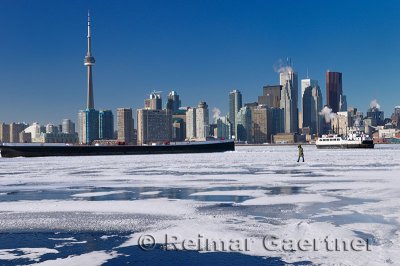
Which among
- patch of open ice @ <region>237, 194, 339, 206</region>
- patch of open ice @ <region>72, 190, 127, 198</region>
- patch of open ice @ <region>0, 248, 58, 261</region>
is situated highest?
patch of open ice @ <region>72, 190, 127, 198</region>

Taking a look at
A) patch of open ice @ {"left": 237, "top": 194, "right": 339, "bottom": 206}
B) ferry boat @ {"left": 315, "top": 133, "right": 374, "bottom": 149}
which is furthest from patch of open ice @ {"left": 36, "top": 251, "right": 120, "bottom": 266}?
ferry boat @ {"left": 315, "top": 133, "right": 374, "bottom": 149}

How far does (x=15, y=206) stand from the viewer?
44.8 ft

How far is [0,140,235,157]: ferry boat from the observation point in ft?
230

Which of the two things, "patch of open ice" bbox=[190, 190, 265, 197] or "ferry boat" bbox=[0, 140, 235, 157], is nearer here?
"patch of open ice" bbox=[190, 190, 265, 197]

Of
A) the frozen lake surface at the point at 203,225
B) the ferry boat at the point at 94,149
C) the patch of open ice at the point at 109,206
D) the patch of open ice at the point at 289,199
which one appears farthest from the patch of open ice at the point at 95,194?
the ferry boat at the point at 94,149

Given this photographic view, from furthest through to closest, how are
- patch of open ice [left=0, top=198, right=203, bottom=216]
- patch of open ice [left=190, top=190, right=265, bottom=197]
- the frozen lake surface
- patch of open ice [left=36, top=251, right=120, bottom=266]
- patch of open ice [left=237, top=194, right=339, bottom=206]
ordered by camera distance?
patch of open ice [left=190, top=190, right=265, bottom=197] < patch of open ice [left=237, top=194, right=339, bottom=206] < patch of open ice [left=0, top=198, right=203, bottom=216] < the frozen lake surface < patch of open ice [left=36, top=251, right=120, bottom=266]

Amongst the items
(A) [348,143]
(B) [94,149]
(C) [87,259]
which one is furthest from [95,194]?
(A) [348,143]

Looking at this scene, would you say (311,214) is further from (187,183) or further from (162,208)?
(187,183)

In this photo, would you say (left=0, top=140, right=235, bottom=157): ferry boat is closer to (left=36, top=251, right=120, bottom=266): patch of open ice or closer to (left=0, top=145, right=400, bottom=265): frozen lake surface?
(left=0, top=145, right=400, bottom=265): frozen lake surface

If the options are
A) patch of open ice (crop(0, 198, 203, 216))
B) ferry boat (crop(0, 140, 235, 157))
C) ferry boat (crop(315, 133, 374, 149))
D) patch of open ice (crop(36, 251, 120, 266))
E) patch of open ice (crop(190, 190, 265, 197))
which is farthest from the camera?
ferry boat (crop(315, 133, 374, 149))

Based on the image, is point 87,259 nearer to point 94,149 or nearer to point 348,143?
point 94,149

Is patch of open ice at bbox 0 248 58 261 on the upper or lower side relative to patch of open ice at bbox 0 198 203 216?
lower

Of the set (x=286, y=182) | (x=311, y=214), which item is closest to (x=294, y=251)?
(x=311, y=214)

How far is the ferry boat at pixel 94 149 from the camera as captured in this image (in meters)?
70.2
